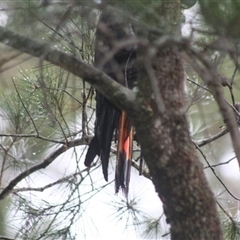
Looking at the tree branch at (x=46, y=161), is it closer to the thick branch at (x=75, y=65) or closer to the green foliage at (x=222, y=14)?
the thick branch at (x=75, y=65)

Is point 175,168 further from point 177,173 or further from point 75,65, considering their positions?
point 75,65

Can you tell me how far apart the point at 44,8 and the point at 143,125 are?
35cm

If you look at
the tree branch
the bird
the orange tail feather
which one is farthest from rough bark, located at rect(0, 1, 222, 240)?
the tree branch

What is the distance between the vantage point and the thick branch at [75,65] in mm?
1277

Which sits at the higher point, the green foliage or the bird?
the bird

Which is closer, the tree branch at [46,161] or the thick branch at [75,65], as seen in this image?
the thick branch at [75,65]

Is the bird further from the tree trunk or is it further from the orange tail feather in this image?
the tree trunk

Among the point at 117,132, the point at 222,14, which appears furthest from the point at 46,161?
the point at 222,14

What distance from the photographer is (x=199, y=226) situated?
1370mm

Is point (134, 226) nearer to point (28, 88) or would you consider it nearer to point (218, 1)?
point (28, 88)

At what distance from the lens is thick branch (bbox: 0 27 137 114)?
1.28 m

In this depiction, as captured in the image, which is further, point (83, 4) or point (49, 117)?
point (49, 117)

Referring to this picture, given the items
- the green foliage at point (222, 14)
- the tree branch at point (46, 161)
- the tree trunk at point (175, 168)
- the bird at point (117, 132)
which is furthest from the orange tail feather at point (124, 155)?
the green foliage at point (222, 14)

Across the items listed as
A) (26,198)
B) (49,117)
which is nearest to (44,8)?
(49,117)
